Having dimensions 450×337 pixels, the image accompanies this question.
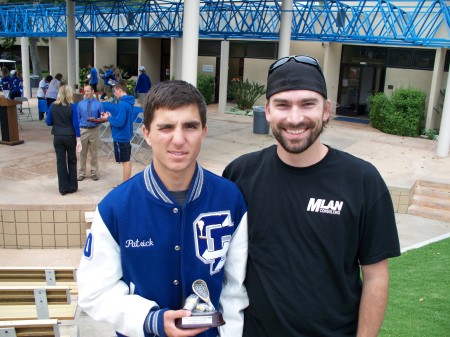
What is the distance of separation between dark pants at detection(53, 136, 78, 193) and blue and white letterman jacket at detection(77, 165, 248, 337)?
542 centimetres

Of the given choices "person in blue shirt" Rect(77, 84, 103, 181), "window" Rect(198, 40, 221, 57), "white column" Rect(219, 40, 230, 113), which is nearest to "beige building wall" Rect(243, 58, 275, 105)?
"window" Rect(198, 40, 221, 57)

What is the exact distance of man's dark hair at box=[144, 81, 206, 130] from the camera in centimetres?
190

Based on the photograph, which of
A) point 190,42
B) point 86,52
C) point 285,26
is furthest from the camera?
point 86,52

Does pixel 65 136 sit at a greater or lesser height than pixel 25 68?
lesser

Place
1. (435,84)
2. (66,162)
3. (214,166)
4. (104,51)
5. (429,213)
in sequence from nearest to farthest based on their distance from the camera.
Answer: (66,162), (429,213), (214,166), (435,84), (104,51)

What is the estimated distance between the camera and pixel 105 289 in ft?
6.25

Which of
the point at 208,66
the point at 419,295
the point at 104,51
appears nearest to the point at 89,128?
the point at 419,295

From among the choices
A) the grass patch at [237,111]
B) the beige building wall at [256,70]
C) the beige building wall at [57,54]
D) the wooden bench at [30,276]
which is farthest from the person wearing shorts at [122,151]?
the beige building wall at [57,54]

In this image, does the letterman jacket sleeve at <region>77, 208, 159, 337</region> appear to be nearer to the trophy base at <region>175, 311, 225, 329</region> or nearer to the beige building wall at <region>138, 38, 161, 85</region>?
the trophy base at <region>175, 311, 225, 329</region>

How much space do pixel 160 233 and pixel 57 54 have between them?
30.7m

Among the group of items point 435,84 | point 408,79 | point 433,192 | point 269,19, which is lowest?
point 433,192

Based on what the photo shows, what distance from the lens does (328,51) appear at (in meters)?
18.4

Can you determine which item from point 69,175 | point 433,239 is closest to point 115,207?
point 69,175

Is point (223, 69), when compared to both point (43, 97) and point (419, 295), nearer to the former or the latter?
point (43, 97)
